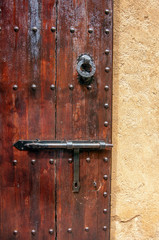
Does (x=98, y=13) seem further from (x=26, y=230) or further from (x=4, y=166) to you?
(x=26, y=230)

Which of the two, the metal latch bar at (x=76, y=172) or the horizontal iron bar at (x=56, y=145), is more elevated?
the horizontal iron bar at (x=56, y=145)

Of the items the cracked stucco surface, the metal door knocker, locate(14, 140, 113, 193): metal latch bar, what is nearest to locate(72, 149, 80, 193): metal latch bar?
locate(14, 140, 113, 193): metal latch bar

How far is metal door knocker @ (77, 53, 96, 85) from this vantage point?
830 mm

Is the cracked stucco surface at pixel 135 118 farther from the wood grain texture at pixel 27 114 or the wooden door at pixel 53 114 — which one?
the wood grain texture at pixel 27 114

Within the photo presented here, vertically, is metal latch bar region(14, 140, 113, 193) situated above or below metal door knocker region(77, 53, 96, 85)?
below

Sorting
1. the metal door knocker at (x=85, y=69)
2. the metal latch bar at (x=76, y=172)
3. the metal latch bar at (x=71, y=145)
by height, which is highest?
the metal door knocker at (x=85, y=69)

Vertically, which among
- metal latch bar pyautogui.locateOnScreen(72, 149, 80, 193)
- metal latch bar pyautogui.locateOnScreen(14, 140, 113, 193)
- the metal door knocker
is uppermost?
the metal door knocker

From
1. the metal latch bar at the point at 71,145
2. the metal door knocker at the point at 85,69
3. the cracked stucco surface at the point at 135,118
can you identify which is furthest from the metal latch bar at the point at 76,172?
the metal door knocker at the point at 85,69

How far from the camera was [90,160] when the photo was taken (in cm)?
87

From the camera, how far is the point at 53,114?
0.84 m

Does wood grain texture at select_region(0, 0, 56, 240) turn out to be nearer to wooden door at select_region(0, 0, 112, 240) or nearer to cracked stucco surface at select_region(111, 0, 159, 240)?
wooden door at select_region(0, 0, 112, 240)

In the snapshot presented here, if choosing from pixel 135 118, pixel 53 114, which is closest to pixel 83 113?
pixel 53 114

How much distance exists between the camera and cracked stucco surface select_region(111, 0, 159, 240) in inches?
33.6

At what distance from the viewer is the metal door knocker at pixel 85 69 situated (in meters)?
0.83
